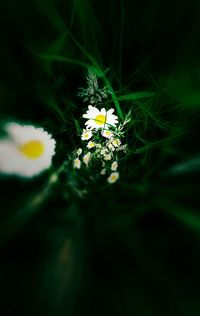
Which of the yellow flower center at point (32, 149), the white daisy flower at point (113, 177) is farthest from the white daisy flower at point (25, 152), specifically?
the white daisy flower at point (113, 177)

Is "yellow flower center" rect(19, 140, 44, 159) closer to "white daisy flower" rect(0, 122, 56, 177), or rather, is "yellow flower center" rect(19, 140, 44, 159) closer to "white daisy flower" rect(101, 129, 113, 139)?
"white daisy flower" rect(0, 122, 56, 177)

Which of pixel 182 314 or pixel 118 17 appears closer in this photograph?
pixel 182 314

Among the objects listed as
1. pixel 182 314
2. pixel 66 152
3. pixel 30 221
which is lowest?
pixel 182 314

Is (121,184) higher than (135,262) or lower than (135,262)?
higher

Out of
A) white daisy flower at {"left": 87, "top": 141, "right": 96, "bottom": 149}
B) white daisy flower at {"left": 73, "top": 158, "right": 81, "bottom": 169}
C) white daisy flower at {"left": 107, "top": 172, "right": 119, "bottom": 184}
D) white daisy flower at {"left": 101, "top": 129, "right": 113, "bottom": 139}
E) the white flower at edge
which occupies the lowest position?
white daisy flower at {"left": 107, "top": 172, "right": 119, "bottom": 184}

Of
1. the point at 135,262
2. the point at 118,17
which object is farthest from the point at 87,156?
the point at 118,17

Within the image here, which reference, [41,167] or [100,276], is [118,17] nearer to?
[41,167]

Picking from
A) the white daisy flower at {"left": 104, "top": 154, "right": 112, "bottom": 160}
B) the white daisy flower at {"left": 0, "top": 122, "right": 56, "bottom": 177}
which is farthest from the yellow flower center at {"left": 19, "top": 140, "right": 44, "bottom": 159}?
the white daisy flower at {"left": 104, "top": 154, "right": 112, "bottom": 160}

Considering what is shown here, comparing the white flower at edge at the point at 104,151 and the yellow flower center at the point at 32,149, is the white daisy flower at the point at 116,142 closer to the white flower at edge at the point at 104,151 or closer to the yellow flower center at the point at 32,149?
the white flower at edge at the point at 104,151

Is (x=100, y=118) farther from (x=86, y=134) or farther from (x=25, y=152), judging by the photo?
(x=25, y=152)
